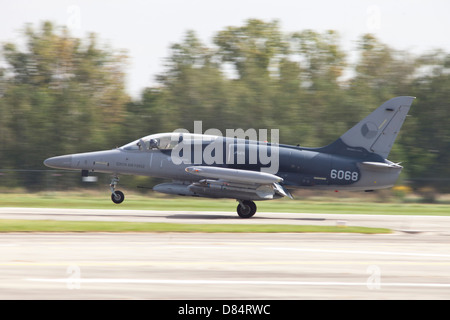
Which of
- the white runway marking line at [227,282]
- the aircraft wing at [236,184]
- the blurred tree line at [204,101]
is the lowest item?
the white runway marking line at [227,282]

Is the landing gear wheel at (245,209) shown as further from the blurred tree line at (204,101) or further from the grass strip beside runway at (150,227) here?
the blurred tree line at (204,101)

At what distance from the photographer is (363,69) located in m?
51.8

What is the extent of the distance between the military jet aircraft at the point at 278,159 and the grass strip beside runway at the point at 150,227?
15.7 ft

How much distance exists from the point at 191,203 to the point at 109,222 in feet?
37.3

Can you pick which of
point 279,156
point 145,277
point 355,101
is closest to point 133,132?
point 355,101

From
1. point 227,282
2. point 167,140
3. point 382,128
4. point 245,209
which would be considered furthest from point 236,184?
point 227,282

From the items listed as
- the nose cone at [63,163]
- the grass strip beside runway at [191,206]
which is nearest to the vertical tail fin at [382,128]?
the grass strip beside runway at [191,206]

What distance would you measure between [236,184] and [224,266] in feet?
38.6

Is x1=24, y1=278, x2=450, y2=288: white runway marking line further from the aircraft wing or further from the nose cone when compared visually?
the nose cone

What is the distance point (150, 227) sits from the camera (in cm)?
1847

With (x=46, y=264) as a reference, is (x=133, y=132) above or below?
above

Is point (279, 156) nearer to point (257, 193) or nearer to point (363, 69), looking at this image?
point (257, 193)

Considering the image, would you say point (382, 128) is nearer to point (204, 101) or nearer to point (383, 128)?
point (383, 128)

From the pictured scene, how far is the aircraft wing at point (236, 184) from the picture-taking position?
76.7 feet
